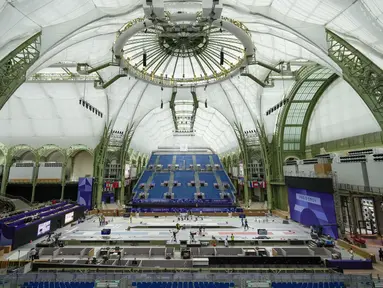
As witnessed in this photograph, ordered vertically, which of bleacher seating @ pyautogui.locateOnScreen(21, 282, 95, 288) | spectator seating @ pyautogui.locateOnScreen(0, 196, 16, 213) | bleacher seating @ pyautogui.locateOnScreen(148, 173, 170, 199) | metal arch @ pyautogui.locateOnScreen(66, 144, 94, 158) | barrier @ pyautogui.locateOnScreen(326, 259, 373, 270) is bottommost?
barrier @ pyautogui.locateOnScreen(326, 259, 373, 270)

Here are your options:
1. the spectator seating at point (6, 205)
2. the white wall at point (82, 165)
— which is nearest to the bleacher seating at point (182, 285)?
the spectator seating at point (6, 205)

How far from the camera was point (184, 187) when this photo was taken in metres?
41.7

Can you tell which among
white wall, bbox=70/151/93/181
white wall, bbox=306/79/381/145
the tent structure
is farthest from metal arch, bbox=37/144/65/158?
white wall, bbox=306/79/381/145

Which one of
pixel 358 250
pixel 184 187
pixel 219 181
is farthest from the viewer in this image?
pixel 219 181

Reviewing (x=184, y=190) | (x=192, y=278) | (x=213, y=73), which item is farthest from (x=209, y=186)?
(x=192, y=278)

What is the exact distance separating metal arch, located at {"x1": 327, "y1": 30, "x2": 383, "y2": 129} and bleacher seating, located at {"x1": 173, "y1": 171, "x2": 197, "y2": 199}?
3014 cm

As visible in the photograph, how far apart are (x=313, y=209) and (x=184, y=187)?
24.4m

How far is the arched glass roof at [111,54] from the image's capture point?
38.9ft

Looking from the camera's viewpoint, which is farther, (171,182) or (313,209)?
(171,182)

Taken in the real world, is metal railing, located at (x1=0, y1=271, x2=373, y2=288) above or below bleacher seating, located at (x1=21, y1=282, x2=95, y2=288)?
above

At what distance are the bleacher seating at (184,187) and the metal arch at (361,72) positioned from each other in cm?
3014

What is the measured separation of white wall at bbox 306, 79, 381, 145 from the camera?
856 inches

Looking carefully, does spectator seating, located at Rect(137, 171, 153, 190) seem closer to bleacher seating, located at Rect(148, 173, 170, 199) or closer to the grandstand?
the grandstand

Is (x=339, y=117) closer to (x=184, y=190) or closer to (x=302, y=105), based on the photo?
(x=302, y=105)
